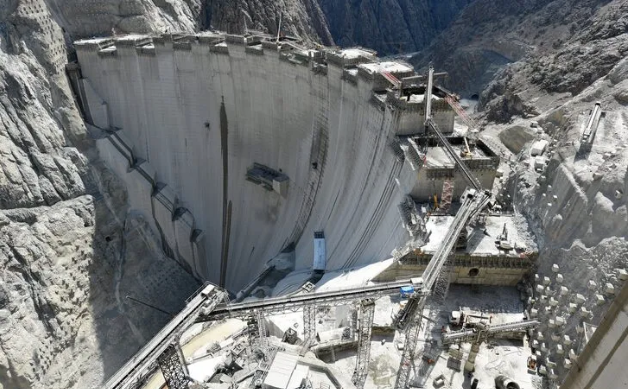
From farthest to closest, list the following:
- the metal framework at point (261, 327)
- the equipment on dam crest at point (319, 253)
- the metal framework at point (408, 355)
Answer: the equipment on dam crest at point (319, 253) → the metal framework at point (261, 327) → the metal framework at point (408, 355)

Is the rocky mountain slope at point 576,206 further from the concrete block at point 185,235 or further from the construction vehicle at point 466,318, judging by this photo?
the concrete block at point 185,235

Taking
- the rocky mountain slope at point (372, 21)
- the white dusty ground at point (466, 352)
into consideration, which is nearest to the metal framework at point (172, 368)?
the white dusty ground at point (466, 352)

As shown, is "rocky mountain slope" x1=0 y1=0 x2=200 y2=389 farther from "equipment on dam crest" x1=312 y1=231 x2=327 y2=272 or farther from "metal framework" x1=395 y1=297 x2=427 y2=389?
"metal framework" x1=395 y1=297 x2=427 y2=389

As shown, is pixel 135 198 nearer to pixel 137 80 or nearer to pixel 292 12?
pixel 137 80

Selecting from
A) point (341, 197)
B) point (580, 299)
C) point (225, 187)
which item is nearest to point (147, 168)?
point (225, 187)

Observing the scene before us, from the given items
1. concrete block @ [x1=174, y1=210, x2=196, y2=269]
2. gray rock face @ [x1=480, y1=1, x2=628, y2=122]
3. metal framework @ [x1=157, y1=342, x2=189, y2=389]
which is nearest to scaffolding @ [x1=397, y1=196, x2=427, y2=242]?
metal framework @ [x1=157, y1=342, x2=189, y2=389]

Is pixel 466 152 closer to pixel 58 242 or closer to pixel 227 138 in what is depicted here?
pixel 227 138

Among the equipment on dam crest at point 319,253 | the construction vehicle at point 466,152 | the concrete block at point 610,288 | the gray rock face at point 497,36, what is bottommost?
the equipment on dam crest at point 319,253
